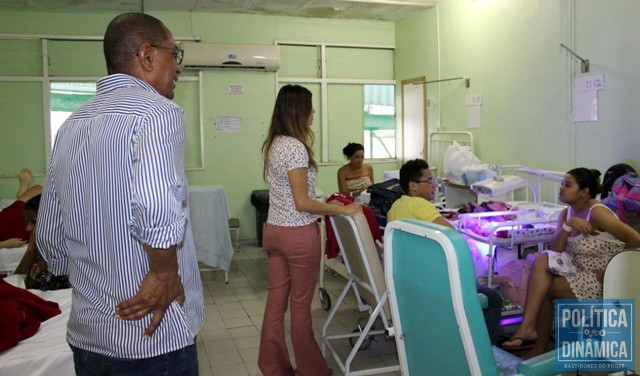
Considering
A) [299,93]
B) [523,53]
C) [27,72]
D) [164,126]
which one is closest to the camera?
[164,126]

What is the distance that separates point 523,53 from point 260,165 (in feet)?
11.3

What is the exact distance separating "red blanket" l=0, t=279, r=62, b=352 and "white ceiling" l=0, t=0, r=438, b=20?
14.4ft

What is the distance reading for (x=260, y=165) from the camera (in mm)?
7059

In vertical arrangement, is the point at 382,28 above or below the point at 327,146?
above

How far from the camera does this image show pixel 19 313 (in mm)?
2461

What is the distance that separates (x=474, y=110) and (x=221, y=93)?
303 centimetres

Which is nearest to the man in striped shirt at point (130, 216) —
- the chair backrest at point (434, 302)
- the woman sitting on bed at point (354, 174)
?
the chair backrest at point (434, 302)

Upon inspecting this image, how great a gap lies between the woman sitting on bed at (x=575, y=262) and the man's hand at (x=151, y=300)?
7.65ft

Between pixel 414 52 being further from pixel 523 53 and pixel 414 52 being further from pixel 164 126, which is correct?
pixel 164 126

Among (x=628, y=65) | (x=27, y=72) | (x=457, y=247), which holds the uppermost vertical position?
(x=27, y=72)

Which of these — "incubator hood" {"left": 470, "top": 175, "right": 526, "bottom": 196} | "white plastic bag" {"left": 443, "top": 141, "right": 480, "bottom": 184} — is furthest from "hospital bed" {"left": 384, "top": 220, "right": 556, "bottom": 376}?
"white plastic bag" {"left": 443, "top": 141, "right": 480, "bottom": 184}

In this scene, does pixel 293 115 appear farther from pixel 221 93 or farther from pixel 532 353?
pixel 221 93

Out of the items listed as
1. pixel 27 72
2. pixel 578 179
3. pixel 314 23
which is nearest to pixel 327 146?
pixel 314 23

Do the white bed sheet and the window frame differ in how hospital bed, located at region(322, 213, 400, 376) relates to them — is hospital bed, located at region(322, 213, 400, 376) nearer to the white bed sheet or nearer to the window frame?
the white bed sheet
